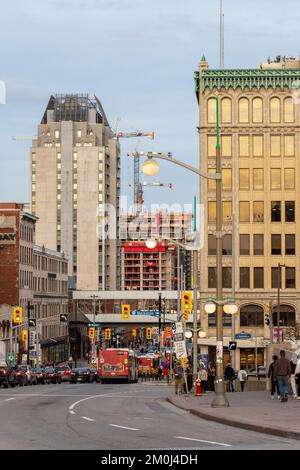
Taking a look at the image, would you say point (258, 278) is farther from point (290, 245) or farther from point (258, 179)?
Result: point (258, 179)

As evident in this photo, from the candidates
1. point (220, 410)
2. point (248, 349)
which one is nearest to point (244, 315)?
point (248, 349)

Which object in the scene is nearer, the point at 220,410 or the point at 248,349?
the point at 220,410

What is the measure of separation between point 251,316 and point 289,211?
11.7 meters

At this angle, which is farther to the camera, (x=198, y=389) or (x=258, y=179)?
(x=258, y=179)

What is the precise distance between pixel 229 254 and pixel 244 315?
21.3 ft

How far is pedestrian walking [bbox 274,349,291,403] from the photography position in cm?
3291

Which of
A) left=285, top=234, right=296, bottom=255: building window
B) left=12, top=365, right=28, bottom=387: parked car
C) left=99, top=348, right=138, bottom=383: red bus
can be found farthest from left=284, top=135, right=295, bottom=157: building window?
left=12, top=365, right=28, bottom=387: parked car

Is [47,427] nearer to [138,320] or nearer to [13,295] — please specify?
[13,295]

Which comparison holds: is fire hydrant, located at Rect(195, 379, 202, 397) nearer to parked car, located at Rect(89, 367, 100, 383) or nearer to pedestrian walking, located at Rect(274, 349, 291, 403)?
pedestrian walking, located at Rect(274, 349, 291, 403)

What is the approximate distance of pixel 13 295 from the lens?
424 ft

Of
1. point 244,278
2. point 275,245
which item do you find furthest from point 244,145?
point 244,278

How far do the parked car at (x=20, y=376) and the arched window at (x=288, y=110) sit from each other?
1716 inches

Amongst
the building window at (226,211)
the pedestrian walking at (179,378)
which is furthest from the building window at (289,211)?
the pedestrian walking at (179,378)

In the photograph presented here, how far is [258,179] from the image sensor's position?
329ft
